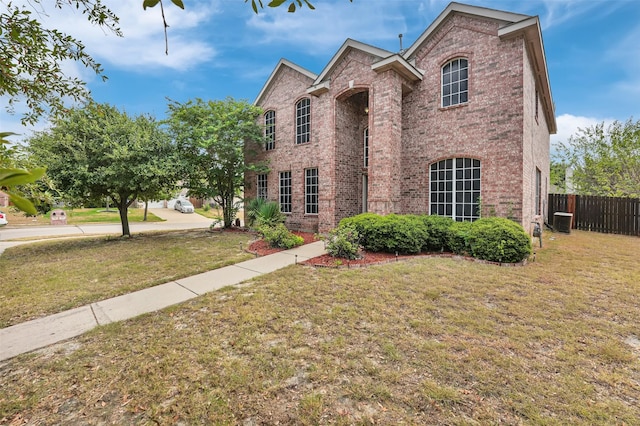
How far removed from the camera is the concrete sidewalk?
128 inches

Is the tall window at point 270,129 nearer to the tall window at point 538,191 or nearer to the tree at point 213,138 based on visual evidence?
the tree at point 213,138

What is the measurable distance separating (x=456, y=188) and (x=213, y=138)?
9942 mm

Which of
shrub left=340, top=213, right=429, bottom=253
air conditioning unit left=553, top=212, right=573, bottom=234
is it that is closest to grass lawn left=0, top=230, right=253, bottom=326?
shrub left=340, top=213, right=429, bottom=253

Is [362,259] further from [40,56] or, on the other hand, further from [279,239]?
[40,56]

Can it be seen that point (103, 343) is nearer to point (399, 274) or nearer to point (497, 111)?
point (399, 274)

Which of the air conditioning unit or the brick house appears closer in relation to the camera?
the brick house

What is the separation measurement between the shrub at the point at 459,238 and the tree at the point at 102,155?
9.37 metres

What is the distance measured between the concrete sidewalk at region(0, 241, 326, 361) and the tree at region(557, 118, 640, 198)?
2208 centimetres

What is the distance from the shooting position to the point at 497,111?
8328 millimetres

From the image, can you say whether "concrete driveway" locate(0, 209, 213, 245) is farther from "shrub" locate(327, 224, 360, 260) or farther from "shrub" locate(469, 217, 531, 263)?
"shrub" locate(469, 217, 531, 263)

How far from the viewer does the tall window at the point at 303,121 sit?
12531 millimetres

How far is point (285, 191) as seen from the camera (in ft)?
44.5

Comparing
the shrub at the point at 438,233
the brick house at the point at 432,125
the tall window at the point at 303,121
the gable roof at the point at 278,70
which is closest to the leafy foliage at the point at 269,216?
the brick house at the point at 432,125

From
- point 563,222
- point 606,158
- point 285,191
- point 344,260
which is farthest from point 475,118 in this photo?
point 606,158
